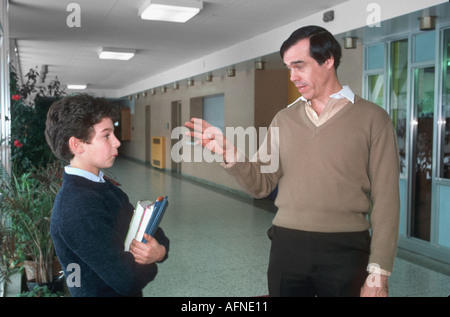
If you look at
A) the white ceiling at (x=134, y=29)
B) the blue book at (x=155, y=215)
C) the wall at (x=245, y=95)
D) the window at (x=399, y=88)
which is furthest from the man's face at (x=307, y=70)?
the wall at (x=245, y=95)

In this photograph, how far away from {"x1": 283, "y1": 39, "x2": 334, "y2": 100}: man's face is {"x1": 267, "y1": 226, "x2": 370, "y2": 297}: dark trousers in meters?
0.48

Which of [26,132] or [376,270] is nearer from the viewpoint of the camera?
[376,270]

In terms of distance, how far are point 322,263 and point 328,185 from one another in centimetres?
25

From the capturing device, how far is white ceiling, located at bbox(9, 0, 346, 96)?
4.72m

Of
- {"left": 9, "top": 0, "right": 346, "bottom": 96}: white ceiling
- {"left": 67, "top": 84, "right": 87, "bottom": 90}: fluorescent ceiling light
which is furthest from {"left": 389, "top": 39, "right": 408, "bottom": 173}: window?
{"left": 67, "top": 84, "right": 87, "bottom": 90}: fluorescent ceiling light

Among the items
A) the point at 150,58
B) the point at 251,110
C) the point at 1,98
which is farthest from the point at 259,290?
the point at 150,58

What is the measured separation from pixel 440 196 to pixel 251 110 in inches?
152

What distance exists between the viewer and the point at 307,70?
1443 mm

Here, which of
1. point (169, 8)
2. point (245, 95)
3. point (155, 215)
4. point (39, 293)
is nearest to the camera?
point (155, 215)

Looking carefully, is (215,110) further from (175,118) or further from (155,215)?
(155,215)

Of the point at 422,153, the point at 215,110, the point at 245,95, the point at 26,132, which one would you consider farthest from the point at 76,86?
the point at 422,153

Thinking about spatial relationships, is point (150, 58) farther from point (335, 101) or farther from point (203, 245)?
point (335, 101)

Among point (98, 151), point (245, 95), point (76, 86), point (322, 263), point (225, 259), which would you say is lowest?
point (225, 259)

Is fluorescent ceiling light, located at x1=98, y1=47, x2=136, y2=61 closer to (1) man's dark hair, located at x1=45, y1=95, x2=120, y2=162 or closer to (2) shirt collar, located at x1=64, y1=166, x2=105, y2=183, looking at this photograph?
(1) man's dark hair, located at x1=45, y1=95, x2=120, y2=162
